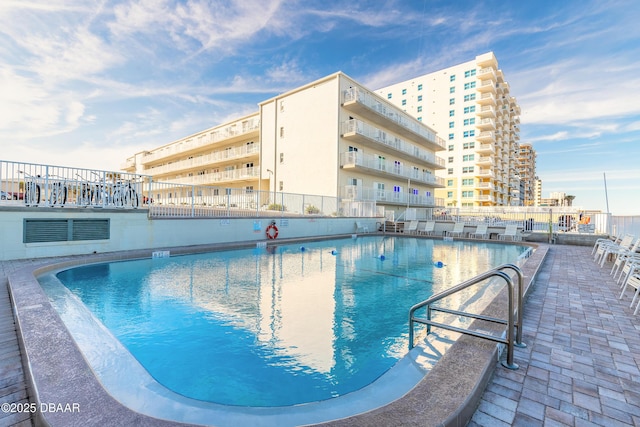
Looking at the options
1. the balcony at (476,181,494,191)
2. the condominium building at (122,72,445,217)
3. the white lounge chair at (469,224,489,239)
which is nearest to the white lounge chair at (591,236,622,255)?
the white lounge chair at (469,224,489,239)

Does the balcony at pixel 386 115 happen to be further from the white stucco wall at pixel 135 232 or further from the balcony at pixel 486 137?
the balcony at pixel 486 137

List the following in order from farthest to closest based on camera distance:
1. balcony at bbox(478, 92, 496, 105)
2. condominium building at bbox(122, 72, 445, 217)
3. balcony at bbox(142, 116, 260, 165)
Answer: balcony at bbox(478, 92, 496, 105), balcony at bbox(142, 116, 260, 165), condominium building at bbox(122, 72, 445, 217)

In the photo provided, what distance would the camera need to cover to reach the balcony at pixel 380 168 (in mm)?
21672

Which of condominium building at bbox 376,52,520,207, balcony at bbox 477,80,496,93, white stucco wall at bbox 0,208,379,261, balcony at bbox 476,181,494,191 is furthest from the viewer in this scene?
balcony at bbox 476,181,494,191

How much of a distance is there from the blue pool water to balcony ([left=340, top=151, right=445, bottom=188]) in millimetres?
13571

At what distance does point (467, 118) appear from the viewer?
1705 inches

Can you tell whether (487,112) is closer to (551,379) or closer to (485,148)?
(485,148)

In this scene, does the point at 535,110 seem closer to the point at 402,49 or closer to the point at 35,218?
the point at 402,49

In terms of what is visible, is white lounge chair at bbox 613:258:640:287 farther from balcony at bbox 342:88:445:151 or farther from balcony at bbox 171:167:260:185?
balcony at bbox 171:167:260:185

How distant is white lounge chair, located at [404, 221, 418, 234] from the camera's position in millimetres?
19656

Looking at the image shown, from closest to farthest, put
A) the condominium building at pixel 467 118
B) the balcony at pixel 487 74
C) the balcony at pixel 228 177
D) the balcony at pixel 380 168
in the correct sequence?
the balcony at pixel 380 168 < the balcony at pixel 228 177 < the balcony at pixel 487 74 < the condominium building at pixel 467 118

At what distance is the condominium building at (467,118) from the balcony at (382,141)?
13841 mm

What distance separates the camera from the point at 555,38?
20.1 meters

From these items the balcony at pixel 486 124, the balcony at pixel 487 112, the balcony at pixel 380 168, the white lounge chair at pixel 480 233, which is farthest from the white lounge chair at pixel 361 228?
the balcony at pixel 487 112
